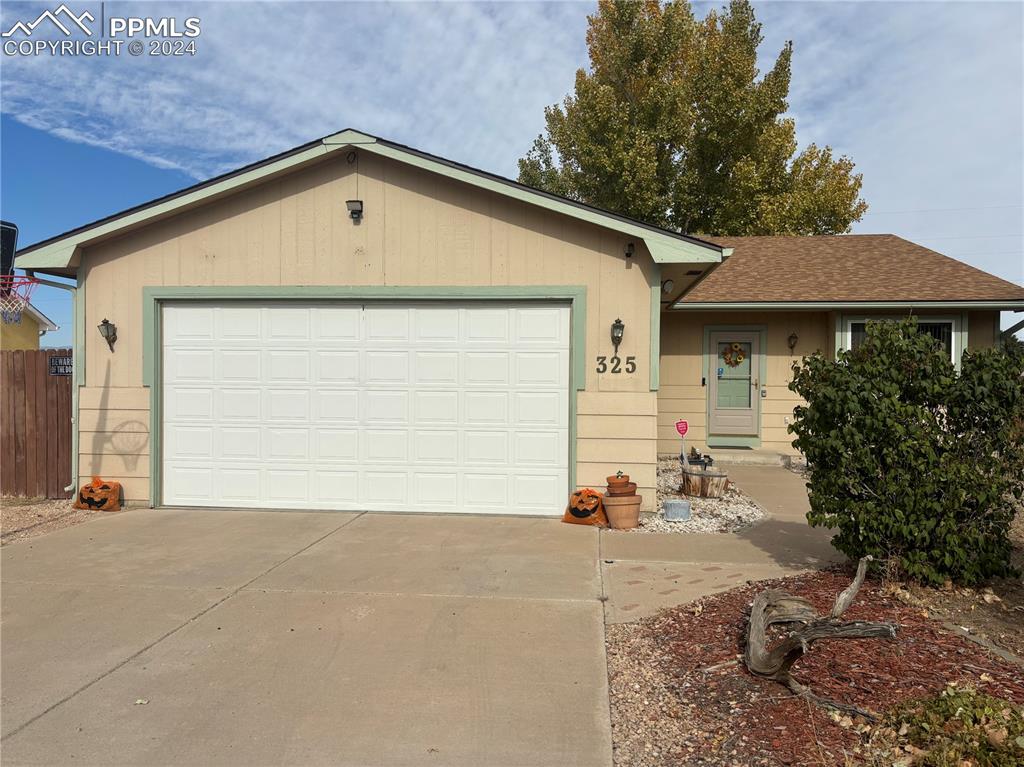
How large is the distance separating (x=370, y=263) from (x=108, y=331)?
3210 mm

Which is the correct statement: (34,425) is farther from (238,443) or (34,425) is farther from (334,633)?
(334,633)

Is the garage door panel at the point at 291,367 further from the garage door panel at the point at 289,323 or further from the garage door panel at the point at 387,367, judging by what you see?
the garage door panel at the point at 387,367

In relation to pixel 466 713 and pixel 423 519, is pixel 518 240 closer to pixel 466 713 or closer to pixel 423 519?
pixel 423 519

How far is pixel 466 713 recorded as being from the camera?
3385 millimetres

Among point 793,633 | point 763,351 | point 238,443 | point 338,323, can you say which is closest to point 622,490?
point 338,323

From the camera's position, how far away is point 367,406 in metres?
8.02

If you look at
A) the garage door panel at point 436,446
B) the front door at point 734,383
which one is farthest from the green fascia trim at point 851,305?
the garage door panel at point 436,446

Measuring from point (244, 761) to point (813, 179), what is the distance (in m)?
23.2

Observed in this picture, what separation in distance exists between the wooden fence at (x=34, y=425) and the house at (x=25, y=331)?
9.19 m

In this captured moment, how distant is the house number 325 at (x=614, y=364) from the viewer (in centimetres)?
766

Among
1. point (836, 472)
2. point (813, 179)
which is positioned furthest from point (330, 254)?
point (813, 179)

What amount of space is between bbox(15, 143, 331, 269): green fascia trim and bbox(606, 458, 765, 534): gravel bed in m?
5.46

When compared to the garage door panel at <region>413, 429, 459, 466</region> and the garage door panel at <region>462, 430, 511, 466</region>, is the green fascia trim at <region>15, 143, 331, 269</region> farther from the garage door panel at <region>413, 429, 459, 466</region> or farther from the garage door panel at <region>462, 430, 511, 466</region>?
the garage door panel at <region>462, 430, 511, 466</region>

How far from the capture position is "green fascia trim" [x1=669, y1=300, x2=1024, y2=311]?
35.7 feet
